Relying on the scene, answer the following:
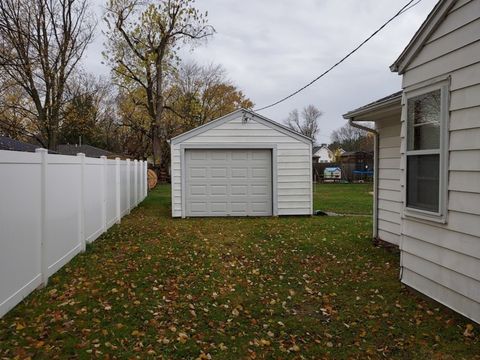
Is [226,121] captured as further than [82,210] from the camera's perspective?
Yes

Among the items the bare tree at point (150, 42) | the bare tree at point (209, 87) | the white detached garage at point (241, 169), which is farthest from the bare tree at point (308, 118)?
the white detached garage at point (241, 169)

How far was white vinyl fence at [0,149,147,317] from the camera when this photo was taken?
12.8ft

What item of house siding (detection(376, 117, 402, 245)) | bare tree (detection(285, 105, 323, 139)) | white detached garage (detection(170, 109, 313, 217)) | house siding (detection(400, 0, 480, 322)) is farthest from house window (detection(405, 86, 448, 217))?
bare tree (detection(285, 105, 323, 139))

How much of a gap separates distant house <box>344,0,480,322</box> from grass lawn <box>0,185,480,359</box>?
38 cm

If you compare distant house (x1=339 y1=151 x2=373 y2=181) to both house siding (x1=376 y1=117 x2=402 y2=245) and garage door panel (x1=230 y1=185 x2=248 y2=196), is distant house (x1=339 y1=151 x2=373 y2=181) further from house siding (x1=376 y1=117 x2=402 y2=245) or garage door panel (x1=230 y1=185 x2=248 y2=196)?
house siding (x1=376 y1=117 x2=402 y2=245)

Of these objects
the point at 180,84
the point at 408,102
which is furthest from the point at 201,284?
the point at 180,84

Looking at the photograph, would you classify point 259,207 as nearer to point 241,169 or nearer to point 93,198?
point 241,169

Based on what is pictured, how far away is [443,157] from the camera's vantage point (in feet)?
13.7

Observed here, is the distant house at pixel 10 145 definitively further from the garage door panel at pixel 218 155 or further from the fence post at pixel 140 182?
the fence post at pixel 140 182

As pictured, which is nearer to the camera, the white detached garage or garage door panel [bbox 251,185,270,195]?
the white detached garage

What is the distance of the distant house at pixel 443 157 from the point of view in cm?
378

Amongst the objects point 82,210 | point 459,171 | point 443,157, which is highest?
point 443,157

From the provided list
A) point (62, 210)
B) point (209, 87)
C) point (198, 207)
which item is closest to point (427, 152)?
point (62, 210)

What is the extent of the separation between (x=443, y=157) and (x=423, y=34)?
4.69 ft
